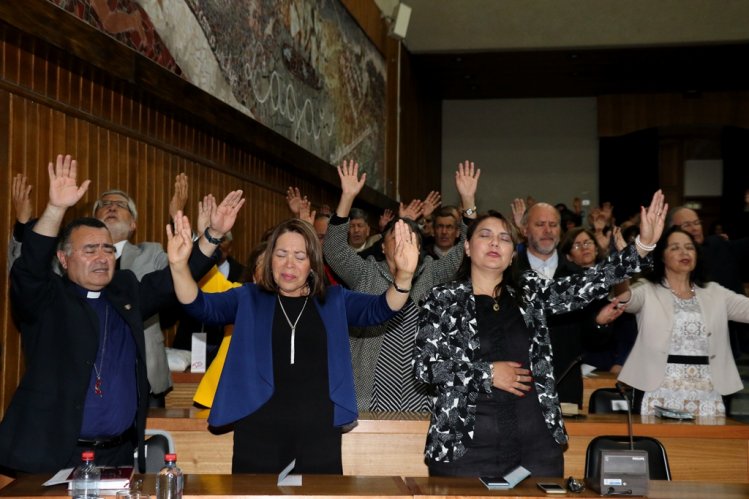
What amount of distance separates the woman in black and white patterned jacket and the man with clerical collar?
0.93 metres

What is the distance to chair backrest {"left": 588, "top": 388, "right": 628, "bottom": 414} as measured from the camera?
4.41 metres

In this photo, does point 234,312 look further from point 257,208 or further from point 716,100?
point 716,100

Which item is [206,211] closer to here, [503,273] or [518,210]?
[503,273]

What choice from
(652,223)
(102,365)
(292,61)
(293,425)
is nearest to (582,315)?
(652,223)

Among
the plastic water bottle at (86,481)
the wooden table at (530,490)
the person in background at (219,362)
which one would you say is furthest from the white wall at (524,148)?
the plastic water bottle at (86,481)

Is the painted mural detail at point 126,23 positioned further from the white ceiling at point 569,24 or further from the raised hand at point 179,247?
the white ceiling at point 569,24

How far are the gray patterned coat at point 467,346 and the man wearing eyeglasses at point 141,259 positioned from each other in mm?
1561

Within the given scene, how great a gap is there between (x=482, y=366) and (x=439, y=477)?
38 centimetres

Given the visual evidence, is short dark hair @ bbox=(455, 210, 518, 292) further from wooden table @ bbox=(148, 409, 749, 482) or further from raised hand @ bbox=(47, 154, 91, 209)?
raised hand @ bbox=(47, 154, 91, 209)

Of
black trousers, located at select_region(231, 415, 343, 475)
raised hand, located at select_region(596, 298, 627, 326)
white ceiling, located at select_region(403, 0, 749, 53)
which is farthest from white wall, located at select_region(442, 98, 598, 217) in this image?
black trousers, located at select_region(231, 415, 343, 475)

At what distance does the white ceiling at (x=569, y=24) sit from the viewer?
12688 mm

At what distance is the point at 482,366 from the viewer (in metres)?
2.90

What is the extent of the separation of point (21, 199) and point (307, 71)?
5.10 metres

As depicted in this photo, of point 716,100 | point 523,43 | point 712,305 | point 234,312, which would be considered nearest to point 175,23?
point 234,312
